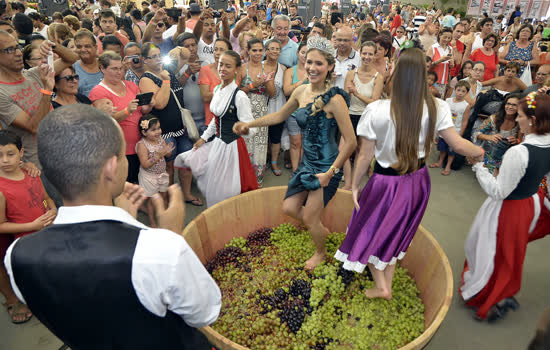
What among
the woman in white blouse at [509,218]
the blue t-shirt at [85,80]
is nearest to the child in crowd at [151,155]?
the blue t-shirt at [85,80]

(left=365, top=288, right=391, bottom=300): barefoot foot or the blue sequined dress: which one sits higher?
the blue sequined dress

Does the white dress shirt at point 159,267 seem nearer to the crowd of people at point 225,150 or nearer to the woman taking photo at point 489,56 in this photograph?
the crowd of people at point 225,150

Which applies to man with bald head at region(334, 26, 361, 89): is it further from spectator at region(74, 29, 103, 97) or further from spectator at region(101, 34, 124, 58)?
spectator at region(74, 29, 103, 97)

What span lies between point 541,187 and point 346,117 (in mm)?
1710

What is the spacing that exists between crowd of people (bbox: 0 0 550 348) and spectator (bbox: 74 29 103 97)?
1cm

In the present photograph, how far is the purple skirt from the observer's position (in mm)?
2199

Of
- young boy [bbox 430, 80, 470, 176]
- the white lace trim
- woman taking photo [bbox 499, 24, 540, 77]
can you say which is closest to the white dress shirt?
the white lace trim

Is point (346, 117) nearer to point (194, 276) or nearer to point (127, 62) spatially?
point (194, 276)

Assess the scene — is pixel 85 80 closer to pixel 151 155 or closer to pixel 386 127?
pixel 151 155

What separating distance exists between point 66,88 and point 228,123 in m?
1.48

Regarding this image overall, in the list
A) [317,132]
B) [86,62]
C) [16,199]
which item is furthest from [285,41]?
[16,199]

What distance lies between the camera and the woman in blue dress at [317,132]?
8.14ft

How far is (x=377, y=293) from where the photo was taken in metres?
2.54

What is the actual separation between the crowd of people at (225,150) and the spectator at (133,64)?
0.02m
